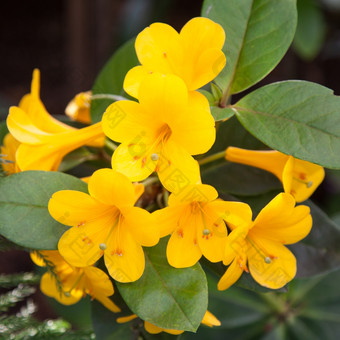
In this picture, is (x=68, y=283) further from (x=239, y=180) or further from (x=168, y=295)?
(x=239, y=180)

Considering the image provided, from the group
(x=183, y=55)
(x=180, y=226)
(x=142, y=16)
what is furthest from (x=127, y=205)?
(x=142, y=16)

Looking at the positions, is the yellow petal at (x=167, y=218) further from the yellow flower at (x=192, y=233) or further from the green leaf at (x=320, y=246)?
the green leaf at (x=320, y=246)

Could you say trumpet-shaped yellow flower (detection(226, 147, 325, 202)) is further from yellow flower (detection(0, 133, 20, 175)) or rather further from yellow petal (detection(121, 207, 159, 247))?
yellow flower (detection(0, 133, 20, 175))

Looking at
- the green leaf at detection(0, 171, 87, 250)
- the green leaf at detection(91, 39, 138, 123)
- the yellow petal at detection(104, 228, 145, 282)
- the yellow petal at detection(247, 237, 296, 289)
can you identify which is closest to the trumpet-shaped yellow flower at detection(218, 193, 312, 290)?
the yellow petal at detection(247, 237, 296, 289)

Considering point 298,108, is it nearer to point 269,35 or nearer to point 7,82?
point 269,35

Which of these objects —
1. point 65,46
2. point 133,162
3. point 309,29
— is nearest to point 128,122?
point 133,162
